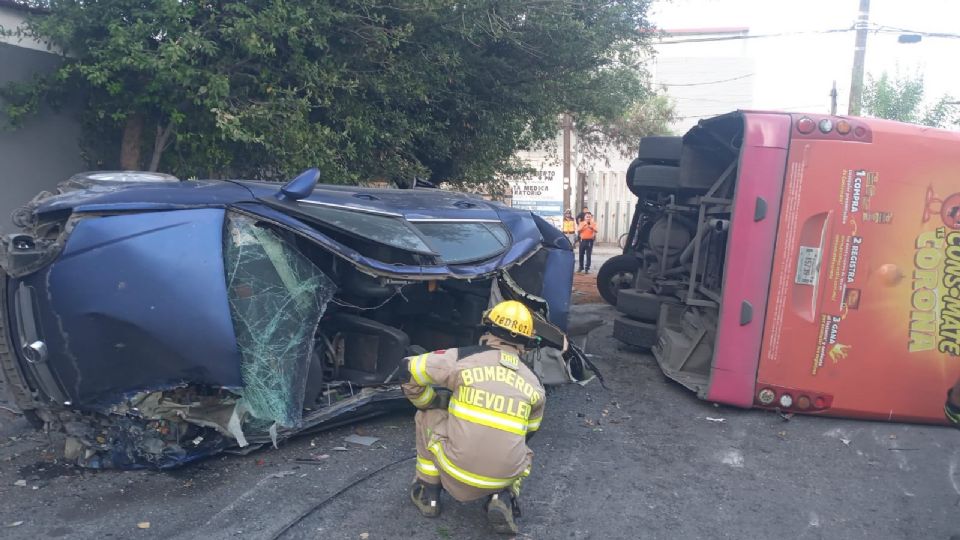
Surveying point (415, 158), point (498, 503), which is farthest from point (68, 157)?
point (498, 503)

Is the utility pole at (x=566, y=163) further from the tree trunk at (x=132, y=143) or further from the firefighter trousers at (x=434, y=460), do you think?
the firefighter trousers at (x=434, y=460)

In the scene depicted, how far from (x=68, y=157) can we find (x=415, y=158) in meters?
4.03

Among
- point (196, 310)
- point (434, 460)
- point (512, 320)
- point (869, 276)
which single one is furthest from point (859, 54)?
point (196, 310)

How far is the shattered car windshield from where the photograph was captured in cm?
461

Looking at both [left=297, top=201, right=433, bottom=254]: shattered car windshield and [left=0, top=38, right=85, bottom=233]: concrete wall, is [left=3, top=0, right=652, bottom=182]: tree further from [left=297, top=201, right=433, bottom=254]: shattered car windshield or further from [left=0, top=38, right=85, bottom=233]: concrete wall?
[left=297, top=201, right=433, bottom=254]: shattered car windshield

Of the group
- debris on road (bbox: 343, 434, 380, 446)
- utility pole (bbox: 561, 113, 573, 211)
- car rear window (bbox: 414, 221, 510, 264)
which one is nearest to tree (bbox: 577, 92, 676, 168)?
utility pole (bbox: 561, 113, 573, 211)

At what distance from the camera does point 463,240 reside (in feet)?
17.7

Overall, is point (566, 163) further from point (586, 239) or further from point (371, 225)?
point (371, 225)

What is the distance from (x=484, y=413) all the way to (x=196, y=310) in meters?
1.61

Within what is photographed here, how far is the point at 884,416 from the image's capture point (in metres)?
5.37

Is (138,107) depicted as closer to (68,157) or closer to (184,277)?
(68,157)

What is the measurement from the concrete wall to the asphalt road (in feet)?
12.1

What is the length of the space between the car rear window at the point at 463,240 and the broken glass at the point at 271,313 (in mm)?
952

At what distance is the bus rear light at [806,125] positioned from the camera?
5.48 meters
